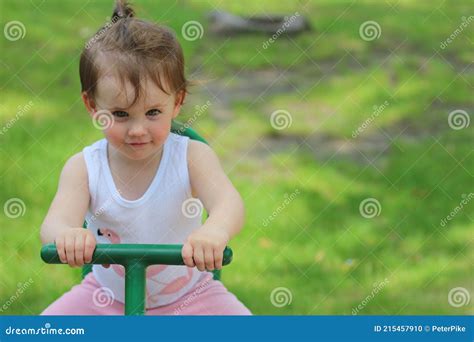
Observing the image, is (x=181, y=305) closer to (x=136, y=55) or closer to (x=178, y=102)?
(x=178, y=102)

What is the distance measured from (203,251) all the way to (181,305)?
56cm

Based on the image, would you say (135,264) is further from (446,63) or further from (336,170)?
(446,63)

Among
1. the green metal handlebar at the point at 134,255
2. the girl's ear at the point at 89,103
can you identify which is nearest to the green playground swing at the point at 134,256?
the green metal handlebar at the point at 134,255

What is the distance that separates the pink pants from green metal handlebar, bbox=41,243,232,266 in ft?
1.52

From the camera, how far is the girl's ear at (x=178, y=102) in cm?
311

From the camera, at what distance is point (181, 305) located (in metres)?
3.25

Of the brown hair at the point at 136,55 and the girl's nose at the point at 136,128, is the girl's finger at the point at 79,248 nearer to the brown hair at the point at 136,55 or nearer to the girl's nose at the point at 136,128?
the girl's nose at the point at 136,128

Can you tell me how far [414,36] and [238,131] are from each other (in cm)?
140

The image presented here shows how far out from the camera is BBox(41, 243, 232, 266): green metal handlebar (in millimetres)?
2773

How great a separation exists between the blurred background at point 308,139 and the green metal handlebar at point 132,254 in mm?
1127

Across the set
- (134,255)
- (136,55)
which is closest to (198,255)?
(134,255)

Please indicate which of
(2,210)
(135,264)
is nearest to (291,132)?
(2,210)

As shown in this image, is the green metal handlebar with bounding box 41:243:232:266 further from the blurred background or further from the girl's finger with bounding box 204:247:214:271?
the blurred background

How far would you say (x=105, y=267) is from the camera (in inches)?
127
